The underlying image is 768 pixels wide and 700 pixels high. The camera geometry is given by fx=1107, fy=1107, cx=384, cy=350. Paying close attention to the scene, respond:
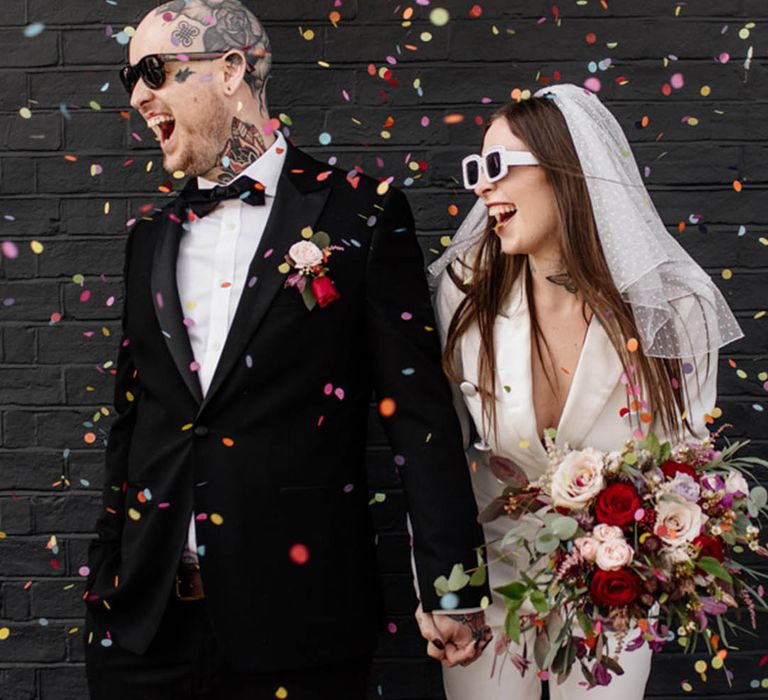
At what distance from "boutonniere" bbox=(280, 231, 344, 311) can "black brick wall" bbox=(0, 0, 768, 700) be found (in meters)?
0.88

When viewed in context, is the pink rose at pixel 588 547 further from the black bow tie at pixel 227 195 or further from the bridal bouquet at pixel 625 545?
the black bow tie at pixel 227 195

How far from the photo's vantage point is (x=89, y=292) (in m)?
3.40

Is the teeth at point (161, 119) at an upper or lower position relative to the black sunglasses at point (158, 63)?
lower

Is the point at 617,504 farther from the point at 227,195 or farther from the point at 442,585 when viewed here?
the point at 227,195

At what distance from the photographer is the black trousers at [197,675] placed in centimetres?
254

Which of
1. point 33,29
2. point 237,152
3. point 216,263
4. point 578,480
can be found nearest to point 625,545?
point 578,480

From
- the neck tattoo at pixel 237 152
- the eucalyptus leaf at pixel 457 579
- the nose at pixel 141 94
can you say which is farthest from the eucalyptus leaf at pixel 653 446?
the nose at pixel 141 94

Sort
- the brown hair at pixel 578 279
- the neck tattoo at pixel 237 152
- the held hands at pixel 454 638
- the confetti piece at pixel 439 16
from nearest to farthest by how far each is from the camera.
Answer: the held hands at pixel 454 638
the brown hair at pixel 578 279
the neck tattoo at pixel 237 152
the confetti piece at pixel 439 16

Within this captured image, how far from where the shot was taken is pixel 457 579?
7.98 feet

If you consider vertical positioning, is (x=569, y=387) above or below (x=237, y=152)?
below

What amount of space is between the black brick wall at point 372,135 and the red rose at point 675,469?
42.1 inches

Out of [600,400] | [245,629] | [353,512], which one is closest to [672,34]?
[600,400]

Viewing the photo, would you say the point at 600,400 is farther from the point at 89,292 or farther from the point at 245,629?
the point at 89,292

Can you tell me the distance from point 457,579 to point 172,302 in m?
0.92
